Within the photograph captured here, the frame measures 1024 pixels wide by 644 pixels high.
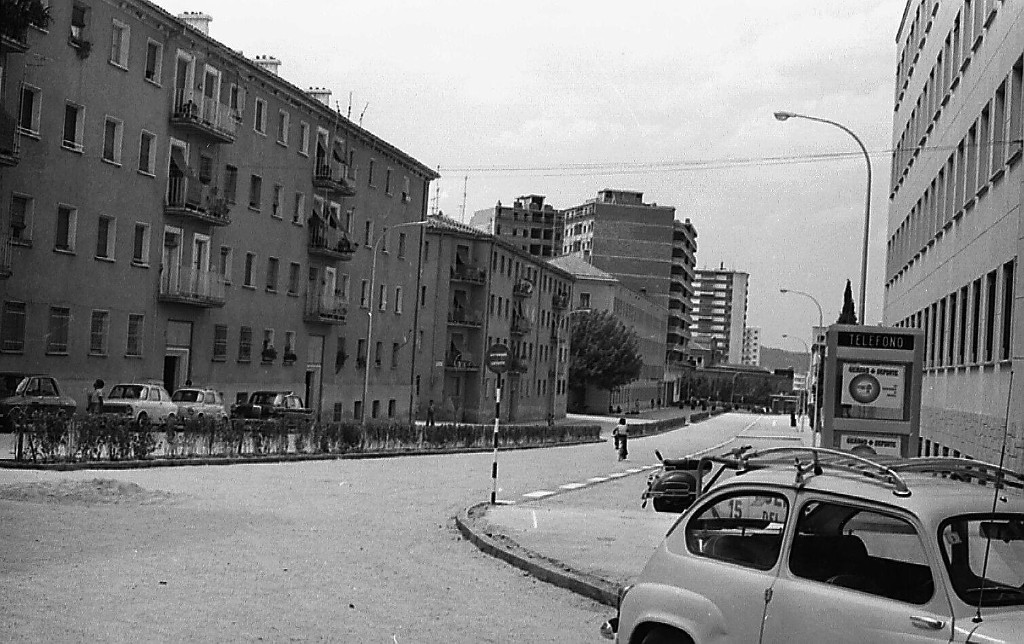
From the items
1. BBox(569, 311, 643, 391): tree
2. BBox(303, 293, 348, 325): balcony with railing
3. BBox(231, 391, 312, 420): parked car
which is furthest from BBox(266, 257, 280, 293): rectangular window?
BBox(569, 311, 643, 391): tree

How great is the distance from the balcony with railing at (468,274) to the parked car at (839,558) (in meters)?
76.5

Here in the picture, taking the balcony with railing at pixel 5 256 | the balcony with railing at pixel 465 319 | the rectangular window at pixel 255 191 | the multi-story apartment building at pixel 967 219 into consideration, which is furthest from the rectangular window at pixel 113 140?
the balcony with railing at pixel 465 319

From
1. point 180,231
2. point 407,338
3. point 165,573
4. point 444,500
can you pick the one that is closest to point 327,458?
point 444,500

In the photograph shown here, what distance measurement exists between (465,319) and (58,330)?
46140 mm

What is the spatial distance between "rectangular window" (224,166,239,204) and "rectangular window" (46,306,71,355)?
11.7 m

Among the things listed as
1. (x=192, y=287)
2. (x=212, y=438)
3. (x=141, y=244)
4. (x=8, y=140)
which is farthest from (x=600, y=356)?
(x=212, y=438)

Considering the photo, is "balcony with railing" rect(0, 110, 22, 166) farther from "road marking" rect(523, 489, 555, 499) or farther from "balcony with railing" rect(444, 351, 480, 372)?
"balcony with railing" rect(444, 351, 480, 372)

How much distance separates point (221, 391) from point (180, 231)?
7.40 meters

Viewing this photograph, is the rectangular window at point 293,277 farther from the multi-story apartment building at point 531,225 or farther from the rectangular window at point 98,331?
the multi-story apartment building at point 531,225

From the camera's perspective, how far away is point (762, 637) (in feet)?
18.7

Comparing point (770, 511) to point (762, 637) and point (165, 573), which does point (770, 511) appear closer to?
point (762, 637)

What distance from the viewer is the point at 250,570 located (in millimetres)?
12133

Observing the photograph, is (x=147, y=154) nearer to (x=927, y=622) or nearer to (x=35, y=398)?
(x=35, y=398)

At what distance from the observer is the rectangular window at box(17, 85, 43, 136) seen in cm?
3675
